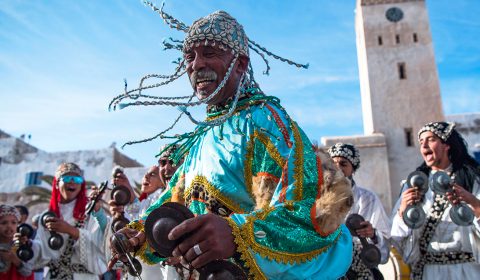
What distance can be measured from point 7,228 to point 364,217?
4.59 meters

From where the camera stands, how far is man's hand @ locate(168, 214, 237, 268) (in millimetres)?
1404

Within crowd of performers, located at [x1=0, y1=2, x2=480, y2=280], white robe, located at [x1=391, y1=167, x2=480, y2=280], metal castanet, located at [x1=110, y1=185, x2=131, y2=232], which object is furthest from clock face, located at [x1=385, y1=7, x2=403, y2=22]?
metal castanet, located at [x1=110, y1=185, x2=131, y2=232]

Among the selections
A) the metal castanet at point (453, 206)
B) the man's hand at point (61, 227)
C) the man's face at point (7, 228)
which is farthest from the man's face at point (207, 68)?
the man's face at point (7, 228)

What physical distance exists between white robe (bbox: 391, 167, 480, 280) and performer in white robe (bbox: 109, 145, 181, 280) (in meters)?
2.43

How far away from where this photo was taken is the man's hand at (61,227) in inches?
211

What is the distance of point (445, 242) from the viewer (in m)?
4.49

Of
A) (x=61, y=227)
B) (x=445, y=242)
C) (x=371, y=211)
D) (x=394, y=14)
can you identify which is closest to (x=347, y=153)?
(x=371, y=211)

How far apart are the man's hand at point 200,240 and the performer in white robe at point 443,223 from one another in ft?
11.4

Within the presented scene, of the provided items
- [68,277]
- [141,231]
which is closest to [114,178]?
[68,277]

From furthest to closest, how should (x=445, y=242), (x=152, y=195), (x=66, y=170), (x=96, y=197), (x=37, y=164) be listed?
(x=37, y=164) → (x=152, y=195) → (x=66, y=170) → (x=96, y=197) → (x=445, y=242)

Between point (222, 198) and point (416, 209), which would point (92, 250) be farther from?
point (222, 198)

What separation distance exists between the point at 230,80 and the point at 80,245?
162 inches

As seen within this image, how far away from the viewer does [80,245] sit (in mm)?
5609

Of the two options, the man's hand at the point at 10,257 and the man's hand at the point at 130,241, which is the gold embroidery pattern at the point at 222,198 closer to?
the man's hand at the point at 130,241
